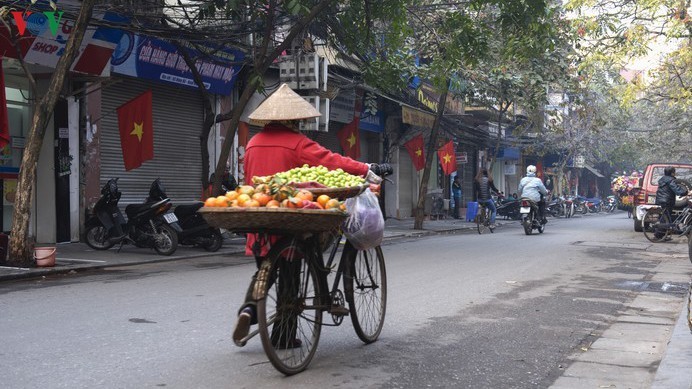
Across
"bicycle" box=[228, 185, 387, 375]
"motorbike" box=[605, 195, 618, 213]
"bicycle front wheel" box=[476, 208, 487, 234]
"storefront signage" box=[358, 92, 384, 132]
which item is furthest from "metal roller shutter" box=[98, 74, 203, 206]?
"motorbike" box=[605, 195, 618, 213]

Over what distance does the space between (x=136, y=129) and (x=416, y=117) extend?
12286mm

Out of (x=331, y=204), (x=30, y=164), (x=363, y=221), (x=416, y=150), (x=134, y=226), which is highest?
(x=416, y=150)

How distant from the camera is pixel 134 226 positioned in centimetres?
1309

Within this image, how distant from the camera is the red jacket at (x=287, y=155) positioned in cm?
526

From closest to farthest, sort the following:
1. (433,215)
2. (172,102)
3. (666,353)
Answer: (666,353)
(172,102)
(433,215)

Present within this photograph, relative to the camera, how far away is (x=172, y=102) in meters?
17.8

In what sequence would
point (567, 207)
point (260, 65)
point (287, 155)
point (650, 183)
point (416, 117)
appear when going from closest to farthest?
point (287, 155)
point (260, 65)
point (650, 183)
point (416, 117)
point (567, 207)

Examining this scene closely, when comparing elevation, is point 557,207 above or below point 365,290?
above

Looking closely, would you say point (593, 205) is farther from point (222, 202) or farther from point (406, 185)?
point (222, 202)

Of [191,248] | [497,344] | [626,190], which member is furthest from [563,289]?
[626,190]

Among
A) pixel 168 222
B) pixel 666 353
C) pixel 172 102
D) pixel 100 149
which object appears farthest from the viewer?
pixel 172 102

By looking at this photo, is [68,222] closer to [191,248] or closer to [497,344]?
[191,248]

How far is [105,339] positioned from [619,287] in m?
6.48

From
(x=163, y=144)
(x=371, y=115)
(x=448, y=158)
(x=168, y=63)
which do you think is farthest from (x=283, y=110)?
(x=448, y=158)
